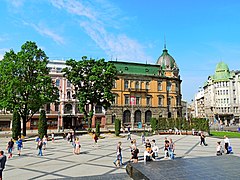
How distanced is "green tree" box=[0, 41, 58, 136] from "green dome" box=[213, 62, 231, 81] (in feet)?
224

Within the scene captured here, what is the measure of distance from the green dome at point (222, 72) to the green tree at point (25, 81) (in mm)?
68157

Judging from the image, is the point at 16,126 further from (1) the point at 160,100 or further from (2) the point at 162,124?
(1) the point at 160,100

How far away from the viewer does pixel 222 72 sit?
278 ft

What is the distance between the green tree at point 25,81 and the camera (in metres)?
32.0

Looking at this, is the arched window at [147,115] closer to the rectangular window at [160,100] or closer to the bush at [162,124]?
the rectangular window at [160,100]

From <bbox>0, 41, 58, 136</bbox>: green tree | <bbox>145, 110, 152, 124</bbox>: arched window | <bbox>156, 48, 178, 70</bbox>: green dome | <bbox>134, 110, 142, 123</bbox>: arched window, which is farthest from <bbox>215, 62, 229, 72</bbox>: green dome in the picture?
<bbox>0, 41, 58, 136</bbox>: green tree

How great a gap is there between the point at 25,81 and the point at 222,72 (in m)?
73.4

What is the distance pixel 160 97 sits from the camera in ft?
232

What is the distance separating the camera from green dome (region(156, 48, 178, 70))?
2938 inches

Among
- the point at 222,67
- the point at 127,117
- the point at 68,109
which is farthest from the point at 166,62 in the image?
the point at 68,109

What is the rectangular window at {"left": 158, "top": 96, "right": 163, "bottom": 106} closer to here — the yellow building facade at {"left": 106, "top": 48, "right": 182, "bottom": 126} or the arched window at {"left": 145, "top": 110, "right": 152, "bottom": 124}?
the yellow building facade at {"left": 106, "top": 48, "right": 182, "bottom": 126}

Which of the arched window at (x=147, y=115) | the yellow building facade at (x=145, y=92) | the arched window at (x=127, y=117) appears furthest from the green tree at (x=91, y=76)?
the arched window at (x=147, y=115)

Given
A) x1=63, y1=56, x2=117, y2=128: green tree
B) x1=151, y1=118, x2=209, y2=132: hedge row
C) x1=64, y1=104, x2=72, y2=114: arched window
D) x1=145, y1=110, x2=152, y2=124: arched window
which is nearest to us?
x1=63, y1=56, x2=117, y2=128: green tree

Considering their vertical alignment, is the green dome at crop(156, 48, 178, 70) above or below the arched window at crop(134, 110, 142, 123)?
above
